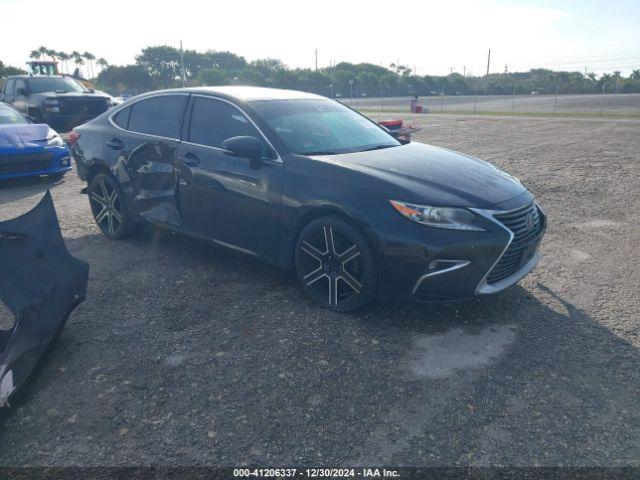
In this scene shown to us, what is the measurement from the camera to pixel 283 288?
4312mm

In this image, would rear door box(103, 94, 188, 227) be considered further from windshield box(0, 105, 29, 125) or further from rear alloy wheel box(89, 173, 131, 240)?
windshield box(0, 105, 29, 125)

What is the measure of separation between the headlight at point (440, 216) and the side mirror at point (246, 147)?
4.13ft

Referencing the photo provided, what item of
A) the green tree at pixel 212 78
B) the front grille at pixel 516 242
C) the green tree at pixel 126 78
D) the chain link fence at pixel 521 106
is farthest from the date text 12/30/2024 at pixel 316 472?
the green tree at pixel 126 78

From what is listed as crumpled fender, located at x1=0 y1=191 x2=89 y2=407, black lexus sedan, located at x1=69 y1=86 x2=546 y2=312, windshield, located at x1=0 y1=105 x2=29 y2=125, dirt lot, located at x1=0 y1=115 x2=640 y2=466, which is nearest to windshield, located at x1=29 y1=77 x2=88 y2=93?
windshield, located at x1=0 y1=105 x2=29 y2=125

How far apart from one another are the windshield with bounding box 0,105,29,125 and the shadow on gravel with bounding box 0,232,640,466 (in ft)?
21.5

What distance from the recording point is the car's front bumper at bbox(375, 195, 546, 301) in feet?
11.0

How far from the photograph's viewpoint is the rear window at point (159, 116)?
4.87 metres

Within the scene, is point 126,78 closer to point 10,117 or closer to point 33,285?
→ point 10,117

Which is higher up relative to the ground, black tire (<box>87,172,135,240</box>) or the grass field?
the grass field

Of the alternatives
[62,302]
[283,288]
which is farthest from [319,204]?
[62,302]

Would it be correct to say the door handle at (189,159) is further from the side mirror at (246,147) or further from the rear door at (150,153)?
the side mirror at (246,147)

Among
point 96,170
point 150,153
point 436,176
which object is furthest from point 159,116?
point 436,176

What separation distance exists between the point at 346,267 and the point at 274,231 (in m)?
0.72

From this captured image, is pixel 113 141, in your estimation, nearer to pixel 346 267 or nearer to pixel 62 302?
pixel 62 302
